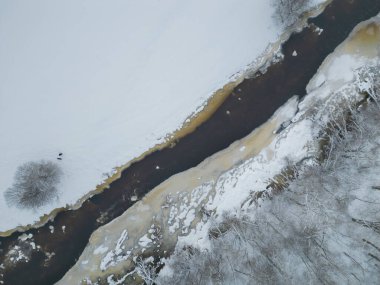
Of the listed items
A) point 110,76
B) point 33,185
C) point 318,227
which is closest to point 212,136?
point 110,76

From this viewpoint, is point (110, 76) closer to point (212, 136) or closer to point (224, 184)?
point (212, 136)

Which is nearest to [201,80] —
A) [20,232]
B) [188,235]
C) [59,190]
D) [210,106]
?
[210,106]

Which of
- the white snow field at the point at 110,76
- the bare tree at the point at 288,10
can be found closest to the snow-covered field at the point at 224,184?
the white snow field at the point at 110,76

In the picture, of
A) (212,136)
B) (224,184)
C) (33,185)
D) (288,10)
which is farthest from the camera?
(212,136)

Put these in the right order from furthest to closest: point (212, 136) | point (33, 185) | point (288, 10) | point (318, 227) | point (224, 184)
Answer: point (212, 136), point (224, 184), point (288, 10), point (33, 185), point (318, 227)

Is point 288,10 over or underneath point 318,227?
over

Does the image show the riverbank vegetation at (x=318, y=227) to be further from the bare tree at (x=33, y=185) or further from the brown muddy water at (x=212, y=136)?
the bare tree at (x=33, y=185)
